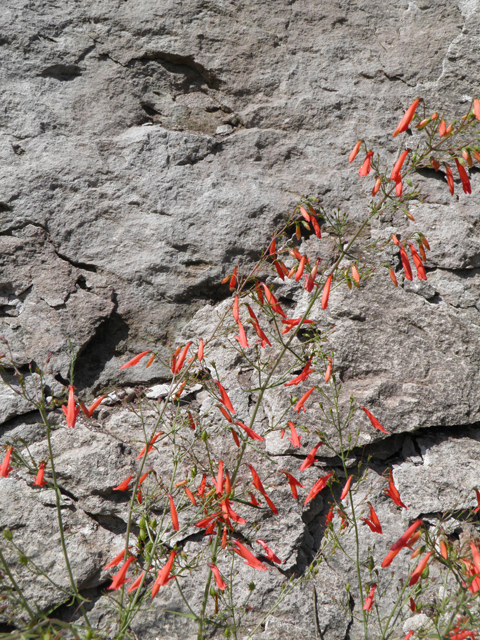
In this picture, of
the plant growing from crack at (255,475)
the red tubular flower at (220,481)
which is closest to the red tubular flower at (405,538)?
the plant growing from crack at (255,475)

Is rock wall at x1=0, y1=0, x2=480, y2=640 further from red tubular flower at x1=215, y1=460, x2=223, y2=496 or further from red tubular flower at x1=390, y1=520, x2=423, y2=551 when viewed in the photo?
red tubular flower at x1=390, y1=520, x2=423, y2=551

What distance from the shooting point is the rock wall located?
2.36 metres

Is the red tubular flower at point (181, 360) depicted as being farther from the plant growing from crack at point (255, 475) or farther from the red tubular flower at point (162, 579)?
the red tubular flower at point (162, 579)

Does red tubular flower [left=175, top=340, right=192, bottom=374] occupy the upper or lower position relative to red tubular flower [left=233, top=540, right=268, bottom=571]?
upper

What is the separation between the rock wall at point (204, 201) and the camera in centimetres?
→ 236

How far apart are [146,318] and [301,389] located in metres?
0.98

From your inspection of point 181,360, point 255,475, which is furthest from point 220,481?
point 181,360

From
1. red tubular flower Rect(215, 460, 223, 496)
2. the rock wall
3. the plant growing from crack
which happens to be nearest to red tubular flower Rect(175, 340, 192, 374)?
the plant growing from crack

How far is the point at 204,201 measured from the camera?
8.98ft

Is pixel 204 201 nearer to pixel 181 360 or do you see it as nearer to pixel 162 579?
pixel 181 360

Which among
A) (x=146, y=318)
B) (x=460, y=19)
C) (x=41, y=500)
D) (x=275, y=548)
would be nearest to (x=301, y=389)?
(x=275, y=548)

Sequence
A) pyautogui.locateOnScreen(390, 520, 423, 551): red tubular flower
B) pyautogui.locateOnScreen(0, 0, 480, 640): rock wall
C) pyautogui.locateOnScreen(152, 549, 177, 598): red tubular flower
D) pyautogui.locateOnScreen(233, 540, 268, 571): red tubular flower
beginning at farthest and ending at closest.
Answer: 1. pyautogui.locateOnScreen(0, 0, 480, 640): rock wall
2. pyautogui.locateOnScreen(233, 540, 268, 571): red tubular flower
3. pyautogui.locateOnScreen(152, 549, 177, 598): red tubular flower
4. pyautogui.locateOnScreen(390, 520, 423, 551): red tubular flower

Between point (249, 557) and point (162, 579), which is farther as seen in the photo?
point (249, 557)

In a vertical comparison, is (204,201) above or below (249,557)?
above
